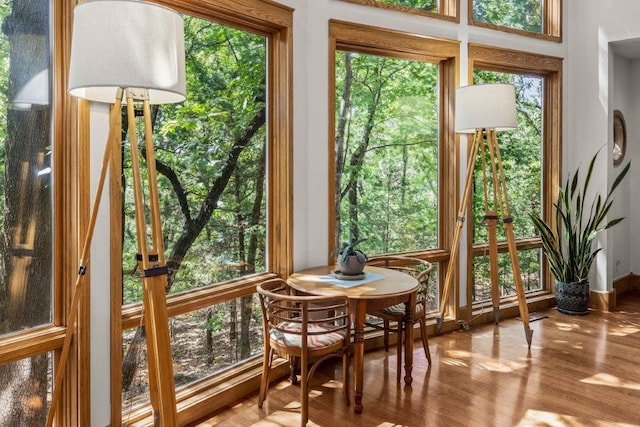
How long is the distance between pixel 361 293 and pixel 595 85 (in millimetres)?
3682

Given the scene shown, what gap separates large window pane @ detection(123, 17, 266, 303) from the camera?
269cm

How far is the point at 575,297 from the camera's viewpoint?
4.63 m

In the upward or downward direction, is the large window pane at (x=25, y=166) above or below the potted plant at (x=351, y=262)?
Answer: above

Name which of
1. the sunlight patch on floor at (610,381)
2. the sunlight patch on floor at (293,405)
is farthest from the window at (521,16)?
the sunlight patch on floor at (293,405)

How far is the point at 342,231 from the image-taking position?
3707 millimetres

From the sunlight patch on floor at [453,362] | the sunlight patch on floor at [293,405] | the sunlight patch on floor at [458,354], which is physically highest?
the sunlight patch on floor at [458,354]

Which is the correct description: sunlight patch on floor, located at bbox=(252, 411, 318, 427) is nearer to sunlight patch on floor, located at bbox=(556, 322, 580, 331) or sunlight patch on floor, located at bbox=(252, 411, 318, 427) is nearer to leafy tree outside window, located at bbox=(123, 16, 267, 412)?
leafy tree outside window, located at bbox=(123, 16, 267, 412)

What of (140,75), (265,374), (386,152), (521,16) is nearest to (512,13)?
(521,16)

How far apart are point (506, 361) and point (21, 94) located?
3.31m

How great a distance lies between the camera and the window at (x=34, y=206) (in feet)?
6.48

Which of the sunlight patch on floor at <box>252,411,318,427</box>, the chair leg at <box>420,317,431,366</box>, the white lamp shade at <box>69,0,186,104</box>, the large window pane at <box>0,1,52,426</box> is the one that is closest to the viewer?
the white lamp shade at <box>69,0,186,104</box>

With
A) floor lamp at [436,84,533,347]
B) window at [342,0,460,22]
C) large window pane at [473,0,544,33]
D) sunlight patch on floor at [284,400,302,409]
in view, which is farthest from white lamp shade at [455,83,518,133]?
sunlight patch on floor at [284,400,302,409]

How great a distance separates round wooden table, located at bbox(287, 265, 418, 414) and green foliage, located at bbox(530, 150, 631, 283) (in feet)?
7.56

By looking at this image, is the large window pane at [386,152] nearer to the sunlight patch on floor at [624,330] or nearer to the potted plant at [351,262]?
the potted plant at [351,262]
